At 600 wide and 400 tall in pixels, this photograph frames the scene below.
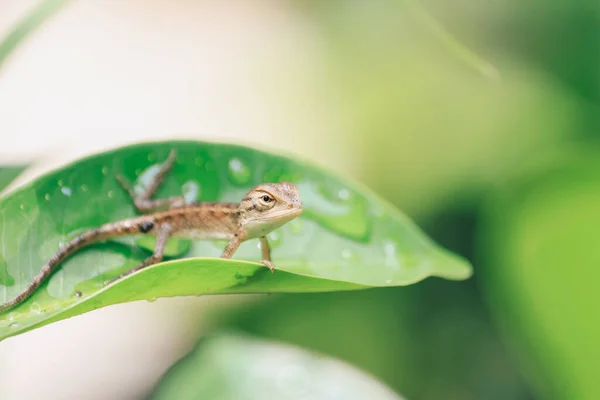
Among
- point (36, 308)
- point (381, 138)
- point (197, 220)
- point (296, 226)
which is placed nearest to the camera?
point (36, 308)

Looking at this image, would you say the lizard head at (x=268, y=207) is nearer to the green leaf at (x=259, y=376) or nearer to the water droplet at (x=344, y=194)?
the water droplet at (x=344, y=194)

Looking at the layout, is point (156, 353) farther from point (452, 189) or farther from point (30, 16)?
point (30, 16)

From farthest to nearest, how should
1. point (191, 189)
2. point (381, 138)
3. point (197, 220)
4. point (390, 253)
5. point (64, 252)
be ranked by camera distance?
point (381, 138) < point (197, 220) < point (191, 189) < point (390, 253) < point (64, 252)

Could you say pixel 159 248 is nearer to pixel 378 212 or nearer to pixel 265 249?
pixel 265 249

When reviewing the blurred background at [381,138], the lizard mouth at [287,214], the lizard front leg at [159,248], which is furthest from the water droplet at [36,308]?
the blurred background at [381,138]

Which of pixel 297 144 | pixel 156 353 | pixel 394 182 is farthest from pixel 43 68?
pixel 394 182

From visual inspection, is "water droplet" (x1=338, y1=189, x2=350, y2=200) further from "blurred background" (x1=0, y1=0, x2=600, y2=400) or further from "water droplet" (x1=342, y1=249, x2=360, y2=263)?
"blurred background" (x1=0, y1=0, x2=600, y2=400)

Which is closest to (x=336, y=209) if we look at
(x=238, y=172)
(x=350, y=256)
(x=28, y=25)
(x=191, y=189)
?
(x=350, y=256)
